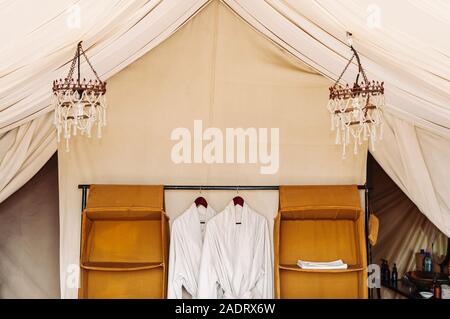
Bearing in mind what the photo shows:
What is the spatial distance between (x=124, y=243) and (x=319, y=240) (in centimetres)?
139

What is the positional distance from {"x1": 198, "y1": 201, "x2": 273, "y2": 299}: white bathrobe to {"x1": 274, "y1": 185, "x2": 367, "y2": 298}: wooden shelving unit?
0.11 m

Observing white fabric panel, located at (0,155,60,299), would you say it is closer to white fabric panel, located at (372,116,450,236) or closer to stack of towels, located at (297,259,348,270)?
stack of towels, located at (297,259,348,270)

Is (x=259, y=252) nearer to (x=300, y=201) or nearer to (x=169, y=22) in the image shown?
(x=300, y=201)

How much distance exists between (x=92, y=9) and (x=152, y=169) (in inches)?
62.0

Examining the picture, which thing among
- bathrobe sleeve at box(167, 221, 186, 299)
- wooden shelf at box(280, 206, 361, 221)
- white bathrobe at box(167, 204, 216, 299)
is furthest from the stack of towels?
bathrobe sleeve at box(167, 221, 186, 299)

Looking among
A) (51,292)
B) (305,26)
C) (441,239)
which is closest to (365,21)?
(305,26)

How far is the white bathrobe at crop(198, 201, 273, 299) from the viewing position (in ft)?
11.7

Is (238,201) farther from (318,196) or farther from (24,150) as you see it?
(24,150)

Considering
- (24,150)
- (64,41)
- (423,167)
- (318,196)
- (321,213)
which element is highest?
(64,41)

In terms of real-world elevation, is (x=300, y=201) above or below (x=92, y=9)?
below

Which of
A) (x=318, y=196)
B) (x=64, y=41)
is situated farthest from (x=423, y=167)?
(x=64, y=41)

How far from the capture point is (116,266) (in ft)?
11.8

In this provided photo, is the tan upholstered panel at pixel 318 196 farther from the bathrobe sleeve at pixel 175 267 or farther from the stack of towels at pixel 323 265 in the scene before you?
the bathrobe sleeve at pixel 175 267
